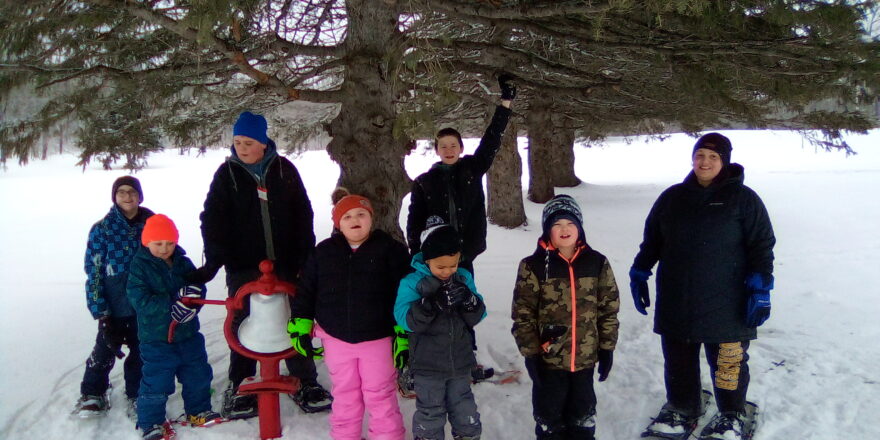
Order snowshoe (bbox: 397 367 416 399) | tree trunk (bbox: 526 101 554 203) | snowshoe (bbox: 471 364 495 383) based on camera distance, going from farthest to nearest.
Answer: tree trunk (bbox: 526 101 554 203) → snowshoe (bbox: 471 364 495 383) → snowshoe (bbox: 397 367 416 399)

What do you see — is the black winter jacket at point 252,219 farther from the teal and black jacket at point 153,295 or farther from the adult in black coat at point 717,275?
the adult in black coat at point 717,275

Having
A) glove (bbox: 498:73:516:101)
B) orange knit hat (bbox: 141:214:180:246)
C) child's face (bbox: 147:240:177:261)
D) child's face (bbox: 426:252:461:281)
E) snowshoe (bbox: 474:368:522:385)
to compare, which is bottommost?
snowshoe (bbox: 474:368:522:385)

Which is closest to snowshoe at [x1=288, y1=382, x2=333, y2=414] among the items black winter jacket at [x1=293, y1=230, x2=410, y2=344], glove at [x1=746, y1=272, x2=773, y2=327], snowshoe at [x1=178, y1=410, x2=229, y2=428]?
snowshoe at [x1=178, y1=410, x2=229, y2=428]

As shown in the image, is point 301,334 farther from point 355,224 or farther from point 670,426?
point 670,426

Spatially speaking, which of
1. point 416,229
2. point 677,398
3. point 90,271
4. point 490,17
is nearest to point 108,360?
point 90,271

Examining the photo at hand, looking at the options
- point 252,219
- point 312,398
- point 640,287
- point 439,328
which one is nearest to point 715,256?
point 640,287

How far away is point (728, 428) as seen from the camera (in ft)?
9.80

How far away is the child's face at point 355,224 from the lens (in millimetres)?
2883

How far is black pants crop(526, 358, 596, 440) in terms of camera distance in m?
2.89

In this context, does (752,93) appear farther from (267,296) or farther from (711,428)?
(267,296)

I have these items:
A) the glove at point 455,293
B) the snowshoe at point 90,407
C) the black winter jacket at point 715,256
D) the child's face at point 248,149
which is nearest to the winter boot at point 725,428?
the black winter jacket at point 715,256

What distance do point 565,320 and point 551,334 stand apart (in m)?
0.11

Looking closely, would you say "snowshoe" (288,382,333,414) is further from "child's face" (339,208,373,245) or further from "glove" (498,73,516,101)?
"glove" (498,73,516,101)

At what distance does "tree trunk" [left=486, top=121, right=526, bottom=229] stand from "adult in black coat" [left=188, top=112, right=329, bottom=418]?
242 inches
